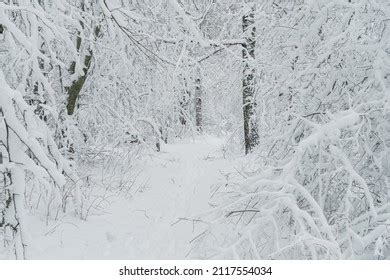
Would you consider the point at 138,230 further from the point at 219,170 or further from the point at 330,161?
the point at 330,161

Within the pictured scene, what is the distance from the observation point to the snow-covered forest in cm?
335

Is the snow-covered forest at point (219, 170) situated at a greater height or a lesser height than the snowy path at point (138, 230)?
greater

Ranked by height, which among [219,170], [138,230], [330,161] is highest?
[330,161]

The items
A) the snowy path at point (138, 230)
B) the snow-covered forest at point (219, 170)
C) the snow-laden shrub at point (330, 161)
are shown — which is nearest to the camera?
the snow-covered forest at point (219, 170)

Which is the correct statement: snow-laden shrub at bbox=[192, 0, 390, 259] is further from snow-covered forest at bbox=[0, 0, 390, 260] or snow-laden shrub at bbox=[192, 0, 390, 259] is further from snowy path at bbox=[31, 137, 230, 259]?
snowy path at bbox=[31, 137, 230, 259]

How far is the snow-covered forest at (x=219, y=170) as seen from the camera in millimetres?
3346

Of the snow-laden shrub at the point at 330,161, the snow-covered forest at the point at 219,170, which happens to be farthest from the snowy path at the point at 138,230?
the snow-laden shrub at the point at 330,161

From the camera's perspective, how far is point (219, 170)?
550 centimetres

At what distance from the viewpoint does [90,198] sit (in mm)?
6797

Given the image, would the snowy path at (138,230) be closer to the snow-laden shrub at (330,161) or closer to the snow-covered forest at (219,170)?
the snow-covered forest at (219,170)

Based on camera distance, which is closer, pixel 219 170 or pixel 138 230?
pixel 219 170

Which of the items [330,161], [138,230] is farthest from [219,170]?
[330,161]

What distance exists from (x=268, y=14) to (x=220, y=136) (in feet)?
65.0
